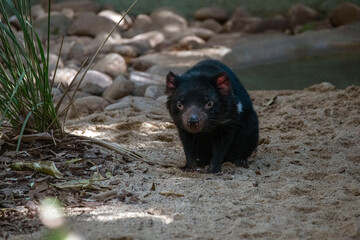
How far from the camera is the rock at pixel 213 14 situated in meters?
13.8

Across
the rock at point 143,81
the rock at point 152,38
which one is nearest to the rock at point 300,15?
the rock at point 152,38

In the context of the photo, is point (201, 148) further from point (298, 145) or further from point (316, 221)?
point (316, 221)

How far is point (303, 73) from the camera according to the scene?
28.8 ft

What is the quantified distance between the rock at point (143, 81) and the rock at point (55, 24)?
14.4 feet

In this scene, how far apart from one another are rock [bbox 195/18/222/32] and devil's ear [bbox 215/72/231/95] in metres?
8.97

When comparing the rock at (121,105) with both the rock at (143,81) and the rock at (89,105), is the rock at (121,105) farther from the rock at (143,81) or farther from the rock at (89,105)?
the rock at (143,81)

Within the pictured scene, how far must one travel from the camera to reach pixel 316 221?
10.0ft

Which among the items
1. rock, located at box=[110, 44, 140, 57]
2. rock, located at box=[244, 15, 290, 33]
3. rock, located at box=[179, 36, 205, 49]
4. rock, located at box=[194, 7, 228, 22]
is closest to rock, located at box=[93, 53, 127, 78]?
rock, located at box=[110, 44, 140, 57]

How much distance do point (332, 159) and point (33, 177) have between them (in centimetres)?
259

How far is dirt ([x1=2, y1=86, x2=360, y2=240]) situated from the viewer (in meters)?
2.96

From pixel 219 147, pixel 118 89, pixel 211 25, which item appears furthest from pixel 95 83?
pixel 211 25

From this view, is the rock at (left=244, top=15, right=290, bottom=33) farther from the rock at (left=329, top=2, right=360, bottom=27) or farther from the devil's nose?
the devil's nose

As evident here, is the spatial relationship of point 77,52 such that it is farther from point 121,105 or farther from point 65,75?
point 121,105

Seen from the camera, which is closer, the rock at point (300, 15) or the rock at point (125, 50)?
the rock at point (125, 50)
